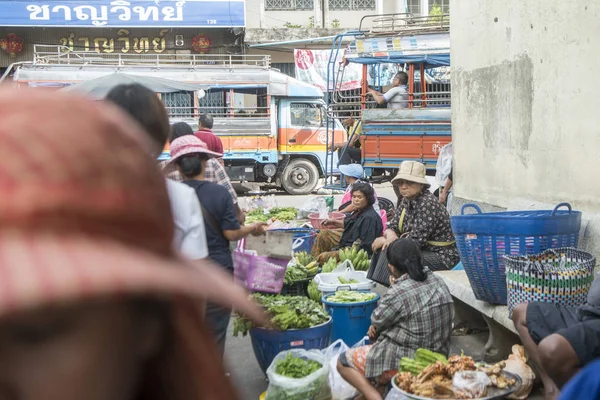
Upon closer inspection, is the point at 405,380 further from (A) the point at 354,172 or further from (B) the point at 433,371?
(A) the point at 354,172

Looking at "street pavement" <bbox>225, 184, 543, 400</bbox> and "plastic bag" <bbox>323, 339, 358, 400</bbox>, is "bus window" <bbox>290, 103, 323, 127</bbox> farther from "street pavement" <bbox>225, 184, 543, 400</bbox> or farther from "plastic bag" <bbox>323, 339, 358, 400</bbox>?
"plastic bag" <bbox>323, 339, 358, 400</bbox>

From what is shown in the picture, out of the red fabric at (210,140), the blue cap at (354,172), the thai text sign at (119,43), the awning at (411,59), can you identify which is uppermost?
the thai text sign at (119,43)

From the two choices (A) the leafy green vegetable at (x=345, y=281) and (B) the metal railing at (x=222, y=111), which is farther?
(B) the metal railing at (x=222, y=111)

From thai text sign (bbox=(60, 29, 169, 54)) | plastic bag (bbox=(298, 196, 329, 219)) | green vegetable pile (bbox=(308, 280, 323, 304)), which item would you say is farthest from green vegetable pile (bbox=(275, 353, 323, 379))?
thai text sign (bbox=(60, 29, 169, 54))

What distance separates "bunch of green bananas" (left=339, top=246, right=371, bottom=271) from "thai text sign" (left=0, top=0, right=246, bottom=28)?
16.3 metres

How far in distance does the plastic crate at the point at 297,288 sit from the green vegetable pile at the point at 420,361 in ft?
7.82

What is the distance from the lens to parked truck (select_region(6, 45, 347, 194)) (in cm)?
1714

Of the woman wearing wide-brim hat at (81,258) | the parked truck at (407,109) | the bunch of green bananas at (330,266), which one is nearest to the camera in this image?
the woman wearing wide-brim hat at (81,258)

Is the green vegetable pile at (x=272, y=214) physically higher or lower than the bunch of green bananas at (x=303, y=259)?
higher

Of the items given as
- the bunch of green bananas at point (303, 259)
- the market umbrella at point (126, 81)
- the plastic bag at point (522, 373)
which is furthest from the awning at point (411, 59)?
the plastic bag at point (522, 373)

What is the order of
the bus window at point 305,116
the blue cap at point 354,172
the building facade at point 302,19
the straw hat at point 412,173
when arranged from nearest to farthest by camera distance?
the straw hat at point 412,173 → the blue cap at point 354,172 → the bus window at point 305,116 → the building facade at point 302,19

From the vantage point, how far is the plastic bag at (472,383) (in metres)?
3.89

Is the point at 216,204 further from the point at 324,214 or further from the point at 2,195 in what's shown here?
the point at 324,214

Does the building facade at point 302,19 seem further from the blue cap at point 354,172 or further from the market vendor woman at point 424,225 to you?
the market vendor woman at point 424,225
